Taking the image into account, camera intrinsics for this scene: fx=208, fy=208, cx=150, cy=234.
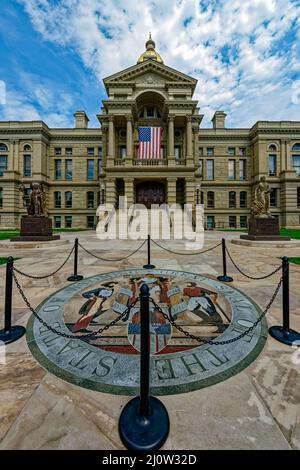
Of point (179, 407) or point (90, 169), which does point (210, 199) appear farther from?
point (179, 407)

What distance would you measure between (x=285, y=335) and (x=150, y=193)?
2813cm

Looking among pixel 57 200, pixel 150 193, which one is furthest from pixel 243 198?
pixel 57 200

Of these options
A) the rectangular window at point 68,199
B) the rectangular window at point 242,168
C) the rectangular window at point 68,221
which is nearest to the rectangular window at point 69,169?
the rectangular window at point 68,199

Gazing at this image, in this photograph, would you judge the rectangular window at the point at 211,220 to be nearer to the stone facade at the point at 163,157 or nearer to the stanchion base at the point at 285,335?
the stone facade at the point at 163,157

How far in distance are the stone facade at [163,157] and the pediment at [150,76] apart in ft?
0.36

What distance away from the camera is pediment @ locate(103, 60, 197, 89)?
2845cm

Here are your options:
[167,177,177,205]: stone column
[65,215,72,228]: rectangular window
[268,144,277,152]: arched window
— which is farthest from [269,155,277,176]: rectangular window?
[65,215,72,228]: rectangular window

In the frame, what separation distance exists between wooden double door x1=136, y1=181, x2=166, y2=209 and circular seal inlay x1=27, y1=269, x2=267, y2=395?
25592 millimetres

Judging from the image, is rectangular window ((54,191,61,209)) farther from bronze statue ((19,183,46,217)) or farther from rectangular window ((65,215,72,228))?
bronze statue ((19,183,46,217))

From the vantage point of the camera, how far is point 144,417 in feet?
6.18

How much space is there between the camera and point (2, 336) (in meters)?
3.25

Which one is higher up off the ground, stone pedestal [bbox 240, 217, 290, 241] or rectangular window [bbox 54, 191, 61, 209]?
rectangular window [bbox 54, 191, 61, 209]

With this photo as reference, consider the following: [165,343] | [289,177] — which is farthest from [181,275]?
[289,177]

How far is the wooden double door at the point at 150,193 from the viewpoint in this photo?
30125mm
